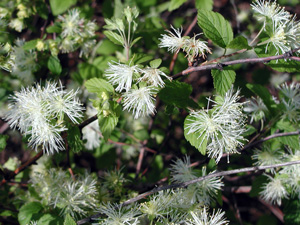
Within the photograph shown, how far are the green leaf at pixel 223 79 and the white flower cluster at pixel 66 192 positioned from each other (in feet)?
3.02

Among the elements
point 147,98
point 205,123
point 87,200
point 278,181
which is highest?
point 147,98

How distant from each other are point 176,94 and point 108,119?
361mm

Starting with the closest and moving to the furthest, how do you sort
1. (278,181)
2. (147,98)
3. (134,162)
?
(147,98)
(278,181)
(134,162)

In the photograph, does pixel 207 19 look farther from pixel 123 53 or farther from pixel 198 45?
pixel 123 53

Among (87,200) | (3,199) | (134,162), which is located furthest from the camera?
(134,162)

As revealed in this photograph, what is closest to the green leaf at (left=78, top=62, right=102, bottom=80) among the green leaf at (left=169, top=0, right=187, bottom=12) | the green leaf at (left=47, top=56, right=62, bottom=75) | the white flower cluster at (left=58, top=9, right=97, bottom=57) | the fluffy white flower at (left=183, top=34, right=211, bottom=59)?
the white flower cluster at (left=58, top=9, right=97, bottom=57)

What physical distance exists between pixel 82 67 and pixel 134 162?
1.06m

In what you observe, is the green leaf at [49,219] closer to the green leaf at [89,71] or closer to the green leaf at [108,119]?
the green leaf at [108,119]

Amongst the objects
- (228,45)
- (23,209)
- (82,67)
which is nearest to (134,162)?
(82,67)

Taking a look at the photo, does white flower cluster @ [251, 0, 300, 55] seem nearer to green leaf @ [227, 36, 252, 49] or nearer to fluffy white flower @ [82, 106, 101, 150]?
green leaf @ [227, 36, 252, 49]

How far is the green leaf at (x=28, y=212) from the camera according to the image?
5.76 feet

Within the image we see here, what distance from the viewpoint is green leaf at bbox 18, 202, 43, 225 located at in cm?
175

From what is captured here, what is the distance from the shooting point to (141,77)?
1.45 metres

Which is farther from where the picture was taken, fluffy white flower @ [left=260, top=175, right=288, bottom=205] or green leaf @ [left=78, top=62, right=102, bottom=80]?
green leaf @ [left=78, top=62, right=102, bottom=80]
